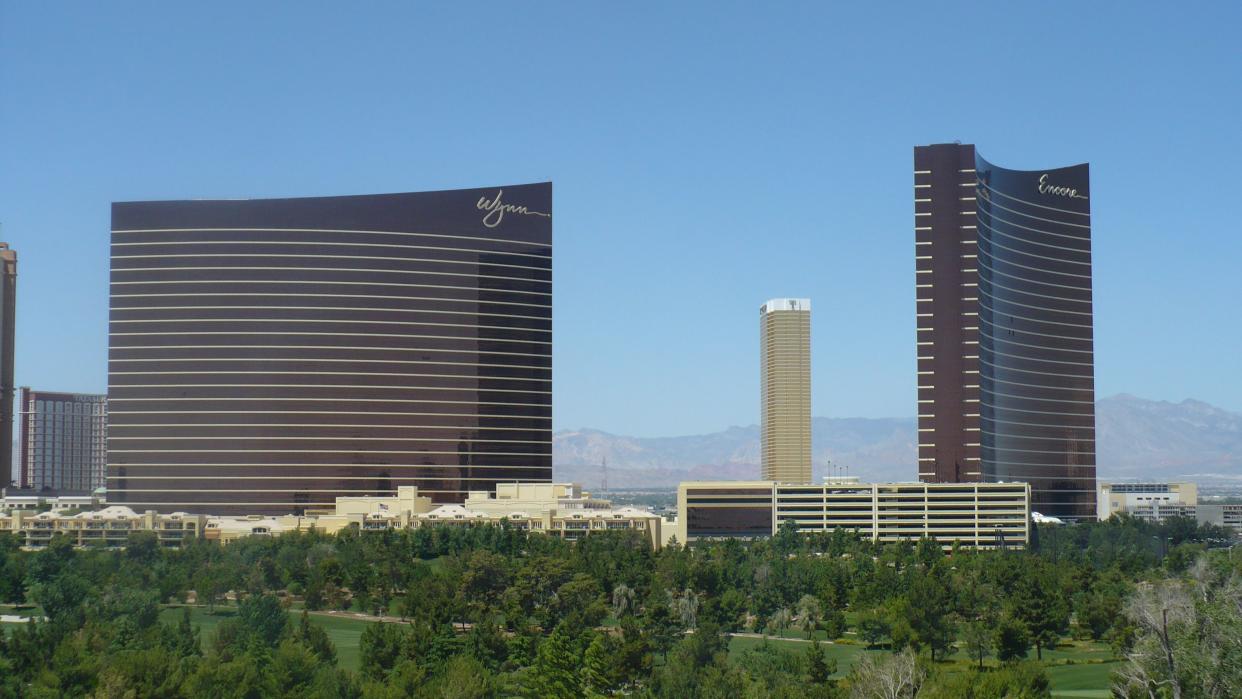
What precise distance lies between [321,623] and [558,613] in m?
20.7

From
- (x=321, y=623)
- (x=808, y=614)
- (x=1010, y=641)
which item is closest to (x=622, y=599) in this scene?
(x=808, y=614)

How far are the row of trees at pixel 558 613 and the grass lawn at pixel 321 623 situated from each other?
6.83 ft

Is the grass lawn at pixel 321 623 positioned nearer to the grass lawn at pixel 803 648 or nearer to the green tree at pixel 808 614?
the grass lawn at pixel 803 648

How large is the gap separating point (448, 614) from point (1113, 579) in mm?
69817

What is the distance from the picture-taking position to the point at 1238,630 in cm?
8056

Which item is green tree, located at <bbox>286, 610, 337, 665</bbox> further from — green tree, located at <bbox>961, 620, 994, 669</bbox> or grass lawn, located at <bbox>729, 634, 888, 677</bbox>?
green tree, located at <bbox>961, 620, 994, 669</bbox>

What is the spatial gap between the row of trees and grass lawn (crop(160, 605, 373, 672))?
2.08 m

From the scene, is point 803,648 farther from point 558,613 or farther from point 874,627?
point 558,613

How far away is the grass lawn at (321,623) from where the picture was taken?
123 meters

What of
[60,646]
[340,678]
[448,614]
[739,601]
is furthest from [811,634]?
[60,646]

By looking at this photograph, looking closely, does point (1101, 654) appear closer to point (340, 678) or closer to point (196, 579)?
point (340, 678)

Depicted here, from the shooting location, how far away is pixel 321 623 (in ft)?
438

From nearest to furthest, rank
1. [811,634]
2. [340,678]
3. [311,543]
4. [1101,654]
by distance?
[340,678] < [1101,654] < [811,634] < [311,543]

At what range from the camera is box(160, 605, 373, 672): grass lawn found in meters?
123
